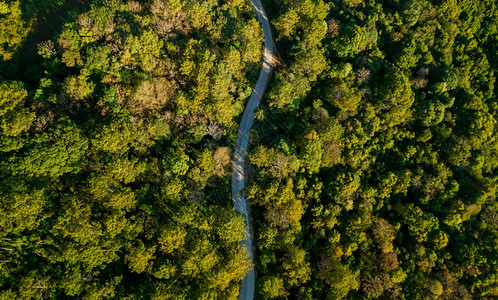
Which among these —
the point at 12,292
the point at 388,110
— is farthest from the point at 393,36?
the point at 12,292

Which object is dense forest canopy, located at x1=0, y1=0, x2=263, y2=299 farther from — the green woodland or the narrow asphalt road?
the narrow asphalt road

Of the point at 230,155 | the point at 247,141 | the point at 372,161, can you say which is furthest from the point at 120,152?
the point at 372,161

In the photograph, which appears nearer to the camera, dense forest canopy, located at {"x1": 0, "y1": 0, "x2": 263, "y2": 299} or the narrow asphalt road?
dense forest canopy, located at {"x1": 0, "y1": 0, "x2": 263, "y2": 299}

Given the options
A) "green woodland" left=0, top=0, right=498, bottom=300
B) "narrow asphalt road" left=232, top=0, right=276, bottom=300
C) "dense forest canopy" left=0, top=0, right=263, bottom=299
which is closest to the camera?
"dense forest canopy" left=0, top=0, right=263, bottom=299

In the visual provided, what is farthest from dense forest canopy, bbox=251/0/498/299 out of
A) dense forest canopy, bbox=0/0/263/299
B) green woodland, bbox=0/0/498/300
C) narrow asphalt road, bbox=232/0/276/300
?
dense forest canopy, bbox=0/0/263/299

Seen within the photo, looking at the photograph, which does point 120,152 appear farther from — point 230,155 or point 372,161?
point 372,161
